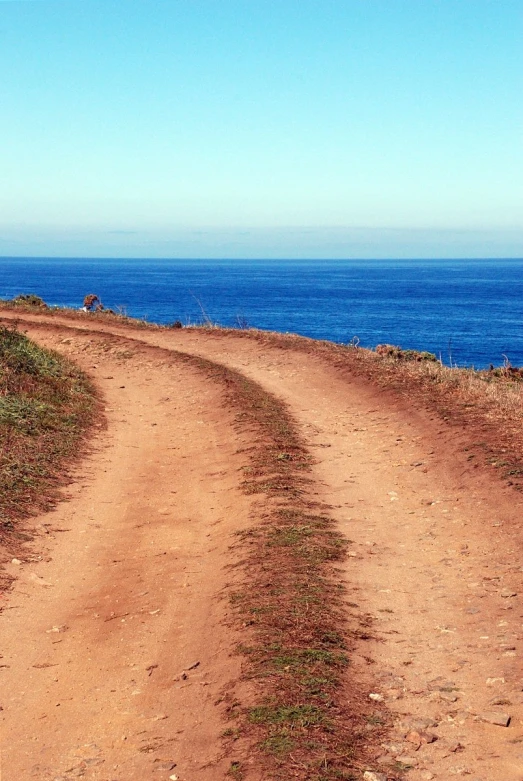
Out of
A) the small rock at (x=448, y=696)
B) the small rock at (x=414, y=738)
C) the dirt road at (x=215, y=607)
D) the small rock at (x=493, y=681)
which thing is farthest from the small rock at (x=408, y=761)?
the small rock at (x=493, y=681)

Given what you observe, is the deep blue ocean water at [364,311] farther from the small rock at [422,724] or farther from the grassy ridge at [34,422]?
the small rock at [422,724]

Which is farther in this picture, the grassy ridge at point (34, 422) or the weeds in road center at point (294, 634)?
the grassy ridge at point (34, 422)

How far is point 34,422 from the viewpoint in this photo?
1466 cm

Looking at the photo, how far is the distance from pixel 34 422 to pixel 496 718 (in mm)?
10885

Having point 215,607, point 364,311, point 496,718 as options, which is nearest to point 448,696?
point 496,718

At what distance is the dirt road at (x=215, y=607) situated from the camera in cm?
547

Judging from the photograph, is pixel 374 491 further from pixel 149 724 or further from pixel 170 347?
pixel 170 347

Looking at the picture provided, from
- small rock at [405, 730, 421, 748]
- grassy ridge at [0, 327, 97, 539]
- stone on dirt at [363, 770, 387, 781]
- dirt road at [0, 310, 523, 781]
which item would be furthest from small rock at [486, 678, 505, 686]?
grassy ridge at [0, 327, 97, 539]

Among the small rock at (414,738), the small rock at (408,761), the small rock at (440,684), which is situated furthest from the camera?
the small rock at (440,684)

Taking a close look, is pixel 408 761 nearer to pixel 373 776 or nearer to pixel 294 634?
pixel 373 776

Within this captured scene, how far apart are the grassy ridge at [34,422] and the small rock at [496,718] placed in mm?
6377

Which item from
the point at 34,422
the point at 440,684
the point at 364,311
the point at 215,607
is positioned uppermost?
the point at 34,422

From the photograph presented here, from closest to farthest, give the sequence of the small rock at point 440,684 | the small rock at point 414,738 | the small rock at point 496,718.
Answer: the small rock at point 414,738 → the small rock at point 496,718 → the small rock at point 440,684

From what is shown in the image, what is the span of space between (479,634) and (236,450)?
7.77 metres
